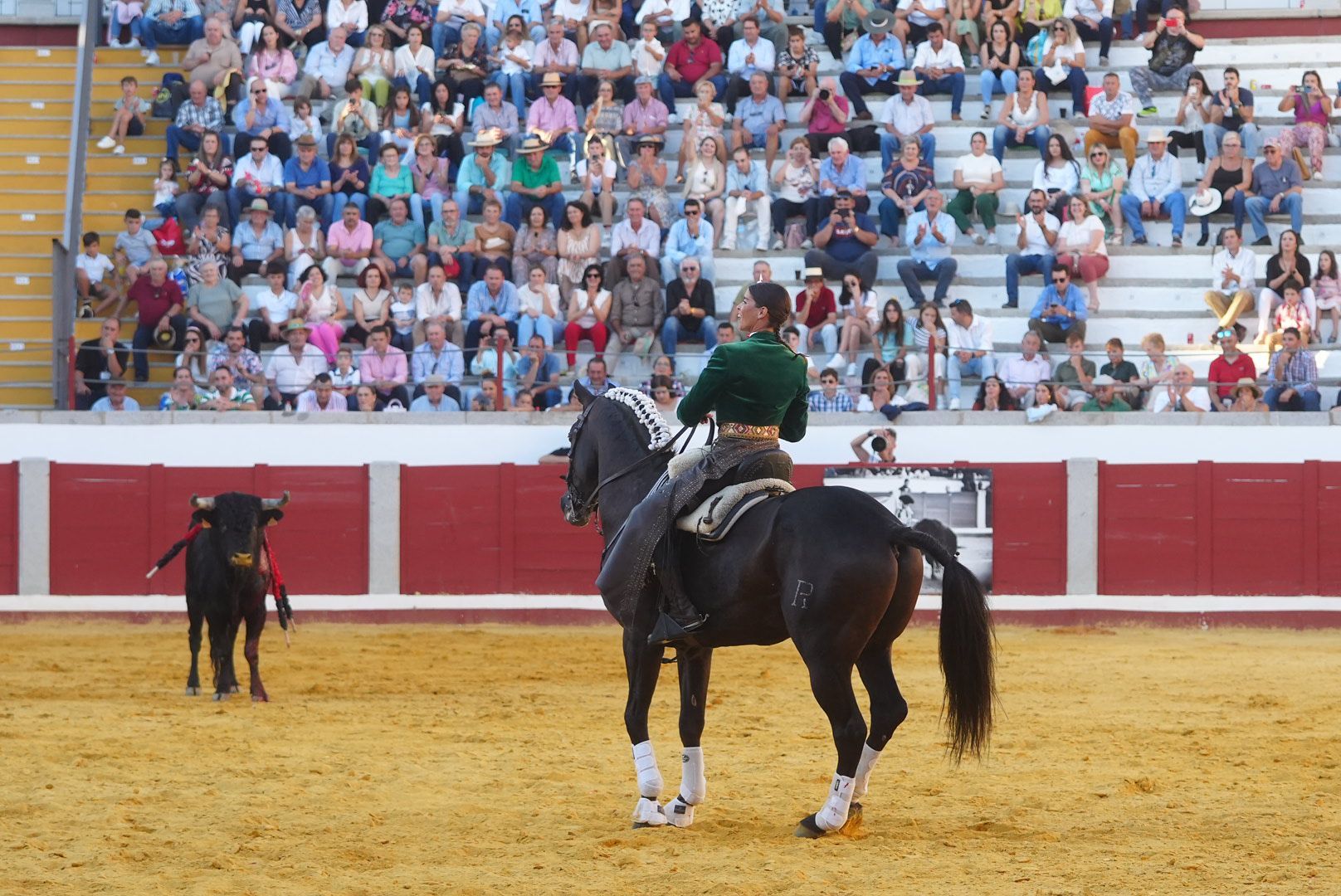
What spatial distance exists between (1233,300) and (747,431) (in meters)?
9.78

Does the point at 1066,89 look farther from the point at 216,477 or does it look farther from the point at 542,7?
the point at 216,477

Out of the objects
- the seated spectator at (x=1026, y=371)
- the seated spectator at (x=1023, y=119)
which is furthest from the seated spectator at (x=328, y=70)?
→ the seated spectator at (x=1026, y=371)

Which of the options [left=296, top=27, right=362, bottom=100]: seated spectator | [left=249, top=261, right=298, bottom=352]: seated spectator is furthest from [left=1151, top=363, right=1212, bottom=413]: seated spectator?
[left=296, top=27, right=362, bottom=100]: seated spectator

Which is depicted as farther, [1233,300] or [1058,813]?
[1233,300]

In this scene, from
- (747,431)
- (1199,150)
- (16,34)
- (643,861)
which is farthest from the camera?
(16,34)

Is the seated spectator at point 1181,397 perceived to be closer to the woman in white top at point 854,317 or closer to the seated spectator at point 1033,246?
the seated spectator at point 1033,246

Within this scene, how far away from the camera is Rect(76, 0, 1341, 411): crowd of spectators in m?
14.2

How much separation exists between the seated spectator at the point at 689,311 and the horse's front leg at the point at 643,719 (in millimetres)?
8424

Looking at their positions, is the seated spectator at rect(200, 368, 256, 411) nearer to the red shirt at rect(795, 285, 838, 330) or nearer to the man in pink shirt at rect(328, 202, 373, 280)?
the man in pink shirt at rect(328, 202, 373, 280)

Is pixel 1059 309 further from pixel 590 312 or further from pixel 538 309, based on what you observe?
pixel 538 309

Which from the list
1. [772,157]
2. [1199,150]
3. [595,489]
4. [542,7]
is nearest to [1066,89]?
[1199,150]

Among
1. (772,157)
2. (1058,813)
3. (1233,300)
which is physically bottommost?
(1058,813)

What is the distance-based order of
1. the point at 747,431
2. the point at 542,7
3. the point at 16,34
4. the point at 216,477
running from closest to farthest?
the point at 747,431 < the point at 216,477 < the point at 542,7 < the point at 16,34

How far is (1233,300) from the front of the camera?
1441cm
